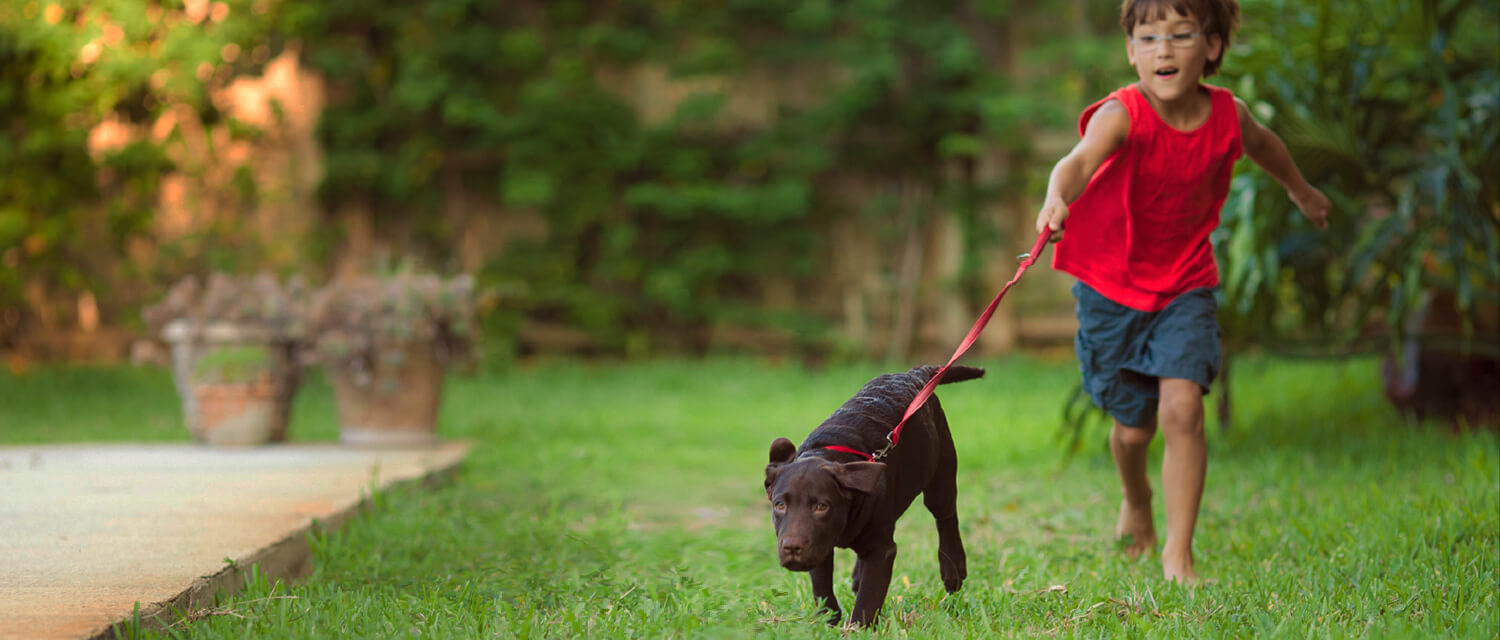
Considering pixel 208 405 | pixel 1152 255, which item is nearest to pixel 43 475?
pixel 208 405

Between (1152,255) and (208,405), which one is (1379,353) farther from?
(208,405)

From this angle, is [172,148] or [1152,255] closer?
[1152,255]

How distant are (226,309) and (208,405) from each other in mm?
398

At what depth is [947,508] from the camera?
2.39m

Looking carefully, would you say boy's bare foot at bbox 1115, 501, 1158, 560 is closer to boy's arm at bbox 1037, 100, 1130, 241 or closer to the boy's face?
boy's arm at bbox 1037, 100, 1130, 241

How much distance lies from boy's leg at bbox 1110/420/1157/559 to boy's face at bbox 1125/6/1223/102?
30.9 inches

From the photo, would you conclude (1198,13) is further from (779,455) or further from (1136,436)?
(779,455)

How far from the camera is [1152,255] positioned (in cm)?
282

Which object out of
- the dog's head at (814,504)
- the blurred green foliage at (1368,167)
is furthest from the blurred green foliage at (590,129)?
the dog's head at (814,504)

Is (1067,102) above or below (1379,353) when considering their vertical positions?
above

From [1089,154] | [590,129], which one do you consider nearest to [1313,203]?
[1089,154]

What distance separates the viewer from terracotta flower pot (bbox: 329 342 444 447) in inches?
198

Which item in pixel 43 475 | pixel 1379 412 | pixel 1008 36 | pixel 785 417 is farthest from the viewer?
pixel 1008 36

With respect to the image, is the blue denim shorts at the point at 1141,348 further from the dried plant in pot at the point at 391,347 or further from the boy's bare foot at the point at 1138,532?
the dried plant in pot at the point at 391,347
